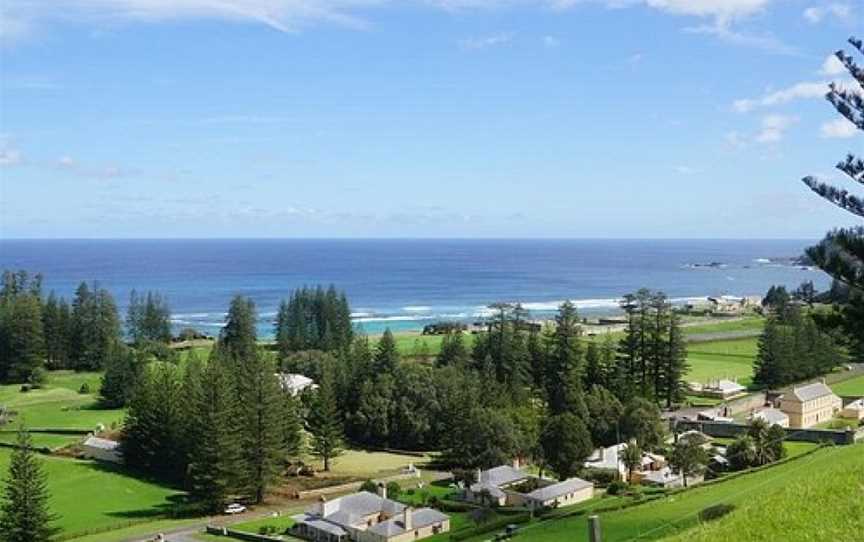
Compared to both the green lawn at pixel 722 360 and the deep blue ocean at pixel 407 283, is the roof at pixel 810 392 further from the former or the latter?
the deep blue ocean at pixel 407 283

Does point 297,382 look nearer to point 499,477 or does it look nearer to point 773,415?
point 499,477

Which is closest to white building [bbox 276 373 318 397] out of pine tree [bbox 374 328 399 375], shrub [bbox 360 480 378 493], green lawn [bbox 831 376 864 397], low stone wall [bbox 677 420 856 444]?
pine tree [bbox 374 328 399 375]

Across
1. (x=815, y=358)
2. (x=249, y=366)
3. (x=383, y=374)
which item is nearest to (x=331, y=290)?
(x=383, y=374)

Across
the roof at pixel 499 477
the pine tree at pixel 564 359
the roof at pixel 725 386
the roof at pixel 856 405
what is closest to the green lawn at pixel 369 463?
the roof at pixel 499 477

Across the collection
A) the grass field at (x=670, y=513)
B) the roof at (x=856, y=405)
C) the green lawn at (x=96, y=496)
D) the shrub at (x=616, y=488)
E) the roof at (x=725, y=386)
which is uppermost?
the grass field at (x=670, y=513)

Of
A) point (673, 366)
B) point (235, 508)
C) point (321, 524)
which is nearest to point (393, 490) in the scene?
point (321, 524)

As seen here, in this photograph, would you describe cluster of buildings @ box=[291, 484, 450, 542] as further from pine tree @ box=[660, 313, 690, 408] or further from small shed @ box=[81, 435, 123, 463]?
pine tree @ box=[660, 313, 690, 408]
